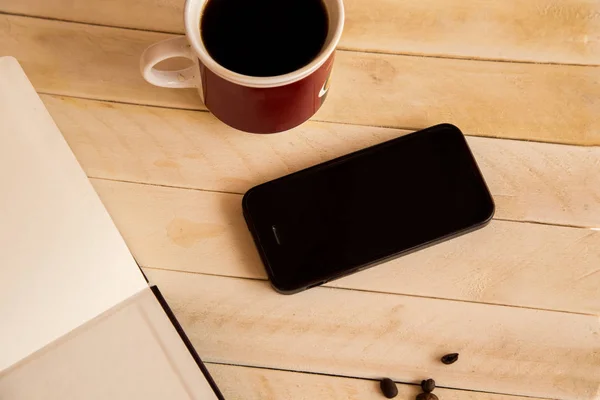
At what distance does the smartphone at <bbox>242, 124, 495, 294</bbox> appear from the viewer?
2.12 feet

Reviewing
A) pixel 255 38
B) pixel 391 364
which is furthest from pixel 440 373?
pixel 255 38

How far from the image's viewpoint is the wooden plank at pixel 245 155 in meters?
0.67

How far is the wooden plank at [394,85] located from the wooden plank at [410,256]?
11cm

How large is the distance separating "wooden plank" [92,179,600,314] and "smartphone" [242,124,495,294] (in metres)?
0.02

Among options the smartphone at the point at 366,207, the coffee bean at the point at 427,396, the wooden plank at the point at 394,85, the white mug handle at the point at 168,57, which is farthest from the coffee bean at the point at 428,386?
the white mug handle at the point at 168,57

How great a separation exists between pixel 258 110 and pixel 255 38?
65 millimetres

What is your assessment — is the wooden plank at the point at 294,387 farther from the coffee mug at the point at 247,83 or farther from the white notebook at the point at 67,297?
the coffee mug at the point at 247,83

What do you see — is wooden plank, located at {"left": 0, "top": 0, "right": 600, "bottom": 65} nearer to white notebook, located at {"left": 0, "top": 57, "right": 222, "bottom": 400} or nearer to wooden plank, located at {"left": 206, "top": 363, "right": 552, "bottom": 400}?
white notebook, located at {"left": 0, "top": 57, "right": 222, "bottom": 400}

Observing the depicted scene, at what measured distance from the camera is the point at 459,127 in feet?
2.27

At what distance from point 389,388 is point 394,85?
315mm

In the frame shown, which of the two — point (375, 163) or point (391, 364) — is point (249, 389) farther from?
point (375, 163)

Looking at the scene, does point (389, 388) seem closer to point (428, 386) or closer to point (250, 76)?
point (428, 386)

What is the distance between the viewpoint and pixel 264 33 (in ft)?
1.91

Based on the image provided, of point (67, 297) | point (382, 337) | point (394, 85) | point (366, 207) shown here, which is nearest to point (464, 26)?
point (394, 85)
